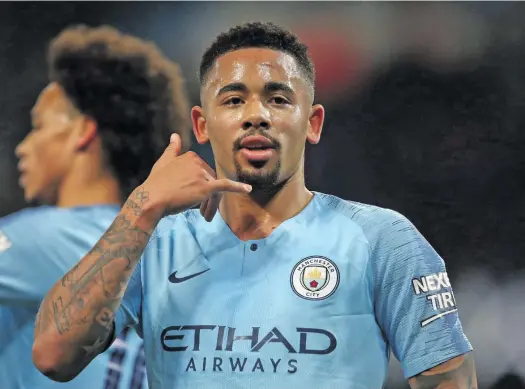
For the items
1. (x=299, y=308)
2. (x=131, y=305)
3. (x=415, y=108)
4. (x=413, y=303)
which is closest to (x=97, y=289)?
(x=131, y=305)

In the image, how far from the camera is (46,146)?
2.24m

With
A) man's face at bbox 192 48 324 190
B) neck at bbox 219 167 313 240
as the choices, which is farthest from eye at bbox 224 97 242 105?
neck at bbox 219 167 313 240

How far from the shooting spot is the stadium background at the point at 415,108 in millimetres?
2105

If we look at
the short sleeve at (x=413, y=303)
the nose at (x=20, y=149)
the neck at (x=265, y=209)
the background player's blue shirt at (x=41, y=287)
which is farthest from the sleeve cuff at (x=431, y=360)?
the nose at (x=20, y=149)

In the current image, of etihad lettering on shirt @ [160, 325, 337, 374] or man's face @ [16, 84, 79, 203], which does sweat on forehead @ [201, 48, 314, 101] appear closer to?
etihad lettering on shirt @ [160, 325, 337, 374]

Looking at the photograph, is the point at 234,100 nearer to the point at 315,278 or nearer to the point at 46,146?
the point at 315,278

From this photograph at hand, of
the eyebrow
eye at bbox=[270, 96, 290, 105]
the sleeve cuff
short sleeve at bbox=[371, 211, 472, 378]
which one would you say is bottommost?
the sleeve cuff

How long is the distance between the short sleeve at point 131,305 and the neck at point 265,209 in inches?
9.8

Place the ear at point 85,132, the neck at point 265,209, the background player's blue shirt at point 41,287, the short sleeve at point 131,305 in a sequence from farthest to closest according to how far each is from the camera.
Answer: the ear at point 85,132, the background player's blue shirt at point 41,287, the neck at point 265,209, the short sleeve at point 131,305

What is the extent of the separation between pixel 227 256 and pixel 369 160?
28.4 inches

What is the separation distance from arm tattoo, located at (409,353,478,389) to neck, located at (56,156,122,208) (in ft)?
3.55

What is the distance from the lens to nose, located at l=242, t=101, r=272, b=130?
5.24 ft

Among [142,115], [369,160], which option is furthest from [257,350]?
[142,115]

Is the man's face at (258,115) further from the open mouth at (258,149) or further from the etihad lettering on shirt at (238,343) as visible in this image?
the etihad lettering on shirt at (238,343)
